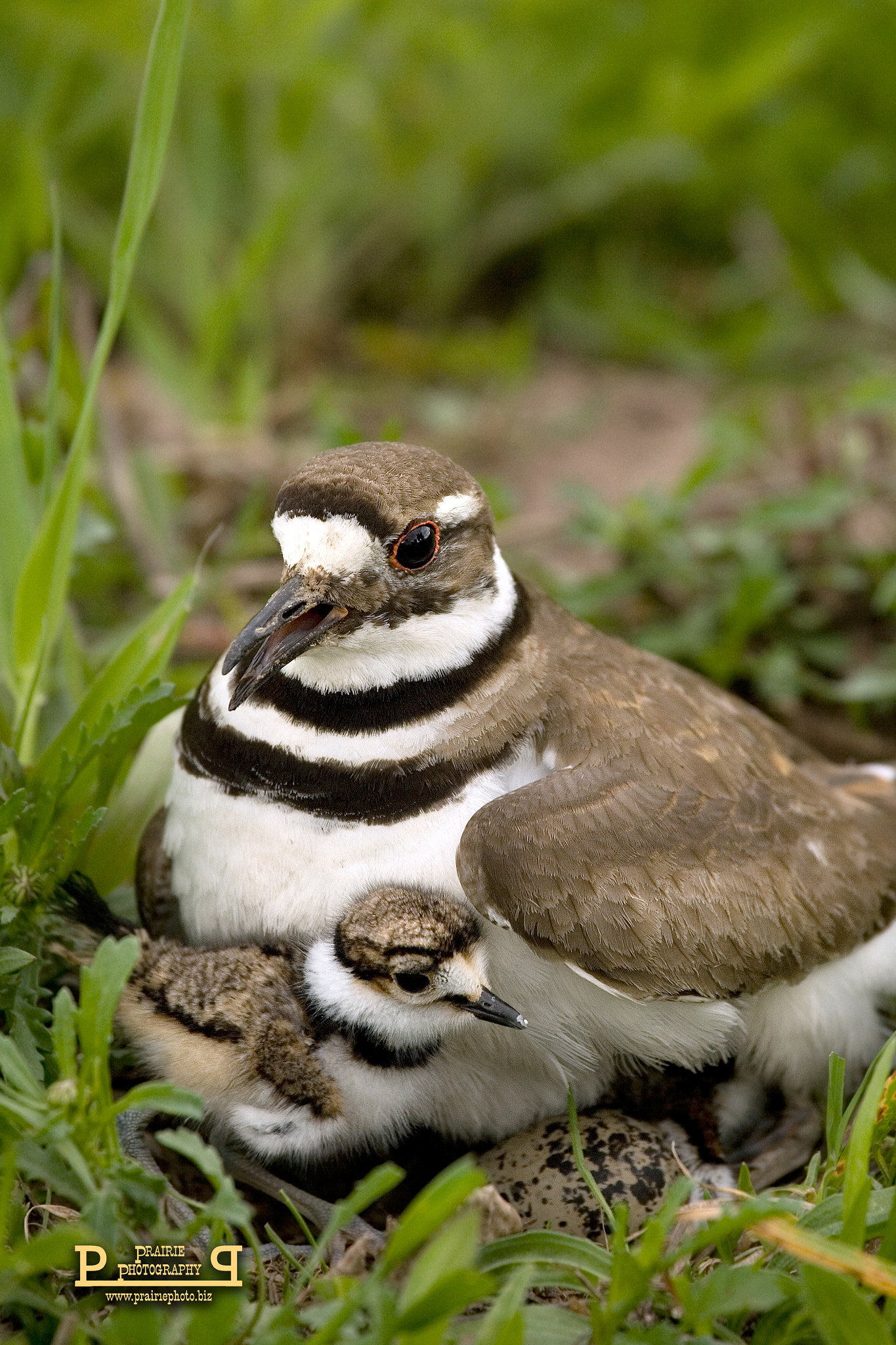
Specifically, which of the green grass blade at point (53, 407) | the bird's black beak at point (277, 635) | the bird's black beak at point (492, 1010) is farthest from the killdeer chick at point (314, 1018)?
the green grass blade at point (53, 407)

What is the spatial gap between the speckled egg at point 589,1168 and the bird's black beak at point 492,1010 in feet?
1.16

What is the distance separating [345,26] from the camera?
19.7 feet

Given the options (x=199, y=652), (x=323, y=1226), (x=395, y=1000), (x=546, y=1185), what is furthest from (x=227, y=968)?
(x=199, y=652)

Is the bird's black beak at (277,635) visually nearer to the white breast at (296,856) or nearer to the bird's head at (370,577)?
the bird's head at (370,577)

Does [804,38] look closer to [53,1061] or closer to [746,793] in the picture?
[746,793]

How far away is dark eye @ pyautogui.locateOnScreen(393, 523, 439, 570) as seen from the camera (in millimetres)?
2830

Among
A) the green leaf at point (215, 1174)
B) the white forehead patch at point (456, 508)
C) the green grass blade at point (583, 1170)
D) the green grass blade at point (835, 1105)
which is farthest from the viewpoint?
the white forehead patch at point (456, 508)

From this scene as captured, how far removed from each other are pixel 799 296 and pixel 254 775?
5200 mm

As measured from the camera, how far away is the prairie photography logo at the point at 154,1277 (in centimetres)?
224

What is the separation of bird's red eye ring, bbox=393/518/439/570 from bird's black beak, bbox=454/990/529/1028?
0.89 meters

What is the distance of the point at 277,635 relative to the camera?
2738mm

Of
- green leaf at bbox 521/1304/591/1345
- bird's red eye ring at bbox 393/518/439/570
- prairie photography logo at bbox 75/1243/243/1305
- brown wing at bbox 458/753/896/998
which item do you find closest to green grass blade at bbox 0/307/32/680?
bird's red eye ring at bbox 393/518/439/570

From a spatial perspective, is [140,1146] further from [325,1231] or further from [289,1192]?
[325,1231]

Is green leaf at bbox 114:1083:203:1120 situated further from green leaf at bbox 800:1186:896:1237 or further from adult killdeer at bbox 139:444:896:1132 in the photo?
green leaf at bbox 800:1186:896:1237
